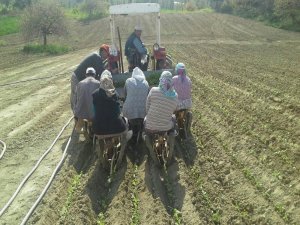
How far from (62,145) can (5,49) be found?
73.7 feet

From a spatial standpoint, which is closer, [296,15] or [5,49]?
[5,49]

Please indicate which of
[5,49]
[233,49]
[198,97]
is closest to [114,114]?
[198,97]

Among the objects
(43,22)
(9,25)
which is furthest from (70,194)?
(9,25)

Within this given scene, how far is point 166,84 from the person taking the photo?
24.1 feet

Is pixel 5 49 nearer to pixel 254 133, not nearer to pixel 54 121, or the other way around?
pixel 54 121

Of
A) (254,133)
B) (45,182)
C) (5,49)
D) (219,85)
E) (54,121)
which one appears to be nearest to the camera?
(45,182)

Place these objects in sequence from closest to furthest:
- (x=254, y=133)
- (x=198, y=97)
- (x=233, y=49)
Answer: (x=254, y=133) < (x=198, y=97) < (x=233, y=49)

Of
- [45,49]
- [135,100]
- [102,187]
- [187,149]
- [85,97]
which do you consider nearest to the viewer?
[102,187]

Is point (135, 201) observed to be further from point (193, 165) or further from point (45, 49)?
point (45, 49)

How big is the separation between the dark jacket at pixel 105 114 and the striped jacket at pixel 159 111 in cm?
60

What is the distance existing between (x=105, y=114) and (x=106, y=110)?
0.24 feet

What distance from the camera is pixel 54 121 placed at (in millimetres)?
10609

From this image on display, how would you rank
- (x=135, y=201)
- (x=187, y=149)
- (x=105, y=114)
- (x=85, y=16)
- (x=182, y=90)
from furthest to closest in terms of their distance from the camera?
(x=85, y=16), (x=182, y=90), (x=187, y=149), (x=105, y=114), (x=135, y=201)

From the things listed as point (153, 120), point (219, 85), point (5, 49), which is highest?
point (153, 120)
